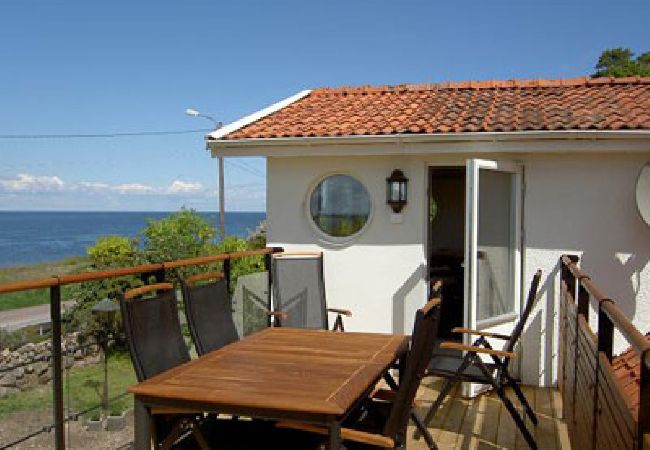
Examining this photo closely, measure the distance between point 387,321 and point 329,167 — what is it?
1.86 m

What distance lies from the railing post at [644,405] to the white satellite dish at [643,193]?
15.2 feet

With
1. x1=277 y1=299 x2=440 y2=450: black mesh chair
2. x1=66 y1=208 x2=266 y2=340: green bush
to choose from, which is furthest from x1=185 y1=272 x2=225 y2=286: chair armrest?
x1=66 y1=208 x2=266 y2=340: green bush

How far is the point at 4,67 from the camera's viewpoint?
171 feet

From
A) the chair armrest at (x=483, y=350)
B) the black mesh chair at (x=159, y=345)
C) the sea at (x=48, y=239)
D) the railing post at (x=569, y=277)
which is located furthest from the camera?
the sea at (x=48, y=239)

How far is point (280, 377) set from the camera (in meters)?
3.09

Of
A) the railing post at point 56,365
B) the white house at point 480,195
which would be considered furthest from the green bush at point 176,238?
the railing post at point 56,365

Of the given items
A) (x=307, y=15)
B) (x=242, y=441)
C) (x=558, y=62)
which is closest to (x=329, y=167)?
(x=242, y=441)

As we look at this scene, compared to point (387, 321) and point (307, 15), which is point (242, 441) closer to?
point (387, 321)

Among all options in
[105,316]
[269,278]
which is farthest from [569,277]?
[105,316]

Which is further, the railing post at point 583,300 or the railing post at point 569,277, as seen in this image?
the railing post at point 569,277

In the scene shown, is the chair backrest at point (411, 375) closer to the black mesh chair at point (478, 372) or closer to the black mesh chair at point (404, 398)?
the black mesh chair at point (404, 398)

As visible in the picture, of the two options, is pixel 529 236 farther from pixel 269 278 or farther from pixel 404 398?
pixel 404 398

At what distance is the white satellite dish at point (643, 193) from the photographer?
5.77 meters

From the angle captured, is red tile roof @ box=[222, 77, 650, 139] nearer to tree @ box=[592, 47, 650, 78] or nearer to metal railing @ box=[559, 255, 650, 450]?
metal railing @ box=[559, 255, 650, 450]
